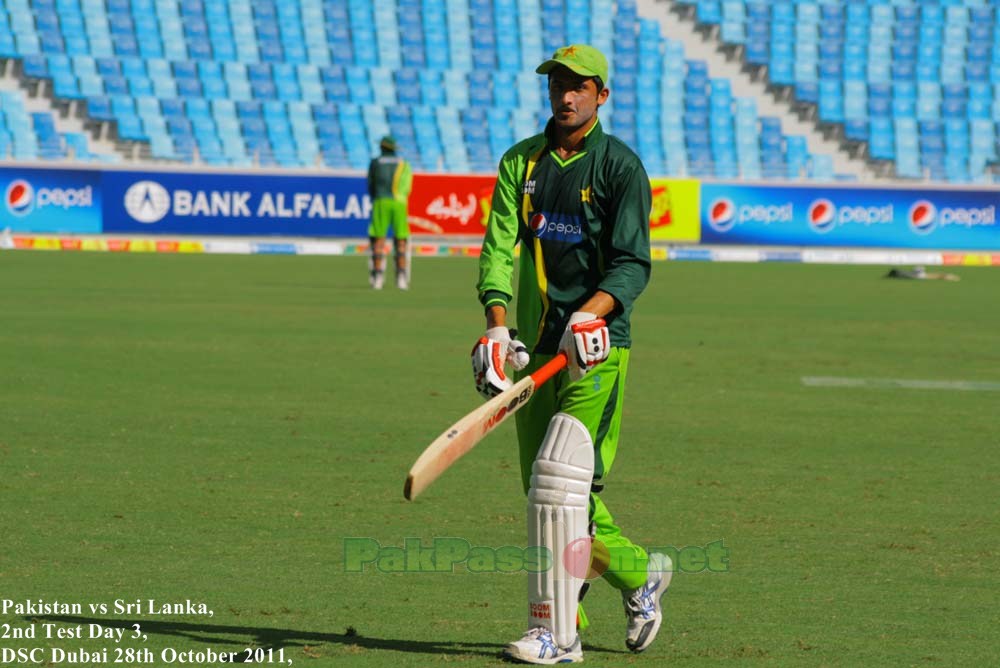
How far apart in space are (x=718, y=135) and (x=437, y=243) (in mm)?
8001

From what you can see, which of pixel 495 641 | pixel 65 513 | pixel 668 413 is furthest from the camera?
pixel 668 413

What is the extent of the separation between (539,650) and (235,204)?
82.3ft

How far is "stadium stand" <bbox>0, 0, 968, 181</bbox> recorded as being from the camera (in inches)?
1270

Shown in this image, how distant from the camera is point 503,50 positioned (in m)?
35.9

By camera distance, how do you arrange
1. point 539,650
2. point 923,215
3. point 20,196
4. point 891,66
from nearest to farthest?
point 539,650 → point 20,196 → point 923,215 → point 891,66

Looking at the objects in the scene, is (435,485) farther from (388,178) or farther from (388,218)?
(388,178)

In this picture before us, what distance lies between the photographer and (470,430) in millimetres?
4656

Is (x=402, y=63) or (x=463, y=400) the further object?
(x=402, y=63)

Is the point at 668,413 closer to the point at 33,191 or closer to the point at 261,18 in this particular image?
the point at 33,191

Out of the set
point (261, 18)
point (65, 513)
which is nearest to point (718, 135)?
point (261, 18)

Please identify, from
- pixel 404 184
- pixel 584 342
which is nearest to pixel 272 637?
pixel 584 342

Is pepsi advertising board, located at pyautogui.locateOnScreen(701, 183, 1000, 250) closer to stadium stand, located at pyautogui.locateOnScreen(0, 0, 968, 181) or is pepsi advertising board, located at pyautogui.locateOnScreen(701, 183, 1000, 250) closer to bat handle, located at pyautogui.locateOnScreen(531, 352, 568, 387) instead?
stadium stand, located at pyautogui.locateOnScreen(0, 0, 968, 181)

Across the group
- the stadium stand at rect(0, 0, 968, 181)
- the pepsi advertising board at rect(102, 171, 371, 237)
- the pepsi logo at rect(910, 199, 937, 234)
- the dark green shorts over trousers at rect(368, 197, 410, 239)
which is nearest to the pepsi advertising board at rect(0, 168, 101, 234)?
the pepsi advertising board at rect(102, 171, 371, 237)

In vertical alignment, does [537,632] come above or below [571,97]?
below
